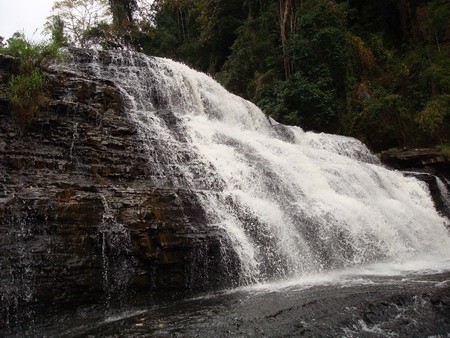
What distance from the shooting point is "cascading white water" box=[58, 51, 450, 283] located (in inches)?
302

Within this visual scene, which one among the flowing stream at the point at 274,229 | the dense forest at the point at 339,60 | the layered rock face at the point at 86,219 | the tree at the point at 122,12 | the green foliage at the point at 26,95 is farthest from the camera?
the tree at the point at 122,12

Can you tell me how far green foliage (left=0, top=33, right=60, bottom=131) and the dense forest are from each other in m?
7.72

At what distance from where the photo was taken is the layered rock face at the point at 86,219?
551cm

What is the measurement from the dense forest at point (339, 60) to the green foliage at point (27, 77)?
25.3 feet

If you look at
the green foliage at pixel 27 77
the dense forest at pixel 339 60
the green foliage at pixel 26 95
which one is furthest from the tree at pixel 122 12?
the green foliage at pixel 26 95

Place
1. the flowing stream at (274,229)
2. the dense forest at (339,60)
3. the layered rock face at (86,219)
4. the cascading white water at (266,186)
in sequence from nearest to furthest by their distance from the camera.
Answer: the flowing stream at (274,229) < the layered rock face at (86,219) < the cascading white water at (266,186) < the dense forest at (339,60)

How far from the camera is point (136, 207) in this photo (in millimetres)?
6504

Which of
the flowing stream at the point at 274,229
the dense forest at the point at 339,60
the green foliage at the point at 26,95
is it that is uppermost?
the dense forest at the point at 339,60

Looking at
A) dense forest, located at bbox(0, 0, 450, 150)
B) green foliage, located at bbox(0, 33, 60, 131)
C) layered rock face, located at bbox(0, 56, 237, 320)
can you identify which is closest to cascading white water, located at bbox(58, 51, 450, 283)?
layered rock face, located at bbox(0, 56, 237, 320)

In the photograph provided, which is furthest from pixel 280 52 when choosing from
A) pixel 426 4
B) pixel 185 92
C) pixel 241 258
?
pixel 241 258

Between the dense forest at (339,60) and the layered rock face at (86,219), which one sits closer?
the layered rock face at (86,219)

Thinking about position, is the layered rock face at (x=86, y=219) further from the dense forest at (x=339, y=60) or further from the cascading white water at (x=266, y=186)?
the dense forest at (x=339, y=60)

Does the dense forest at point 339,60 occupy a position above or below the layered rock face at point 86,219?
above

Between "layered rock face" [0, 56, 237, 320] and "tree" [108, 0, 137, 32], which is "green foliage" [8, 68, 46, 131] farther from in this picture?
"tree" [108, 0, 137, 32]
